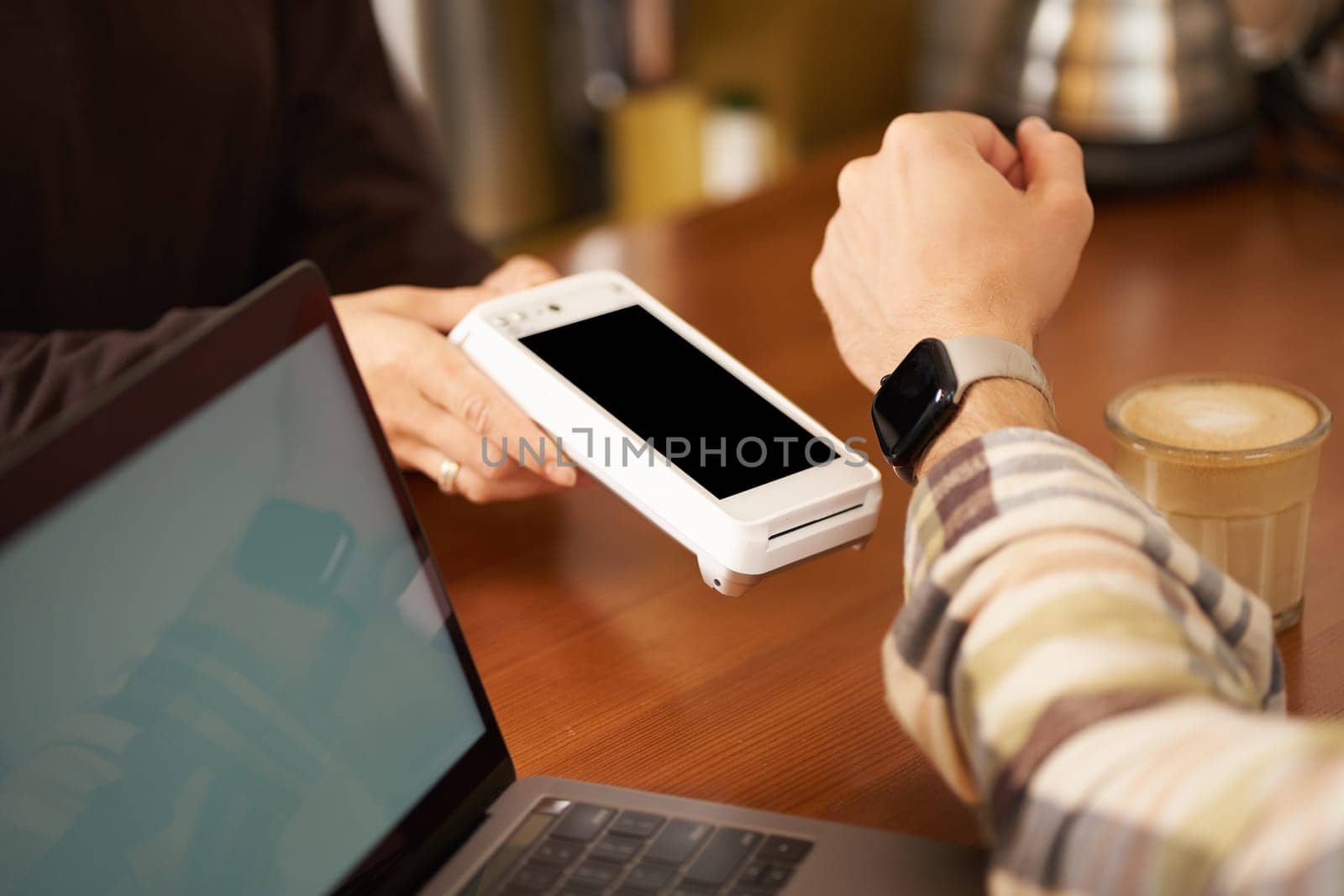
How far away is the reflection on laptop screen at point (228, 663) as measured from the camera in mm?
335

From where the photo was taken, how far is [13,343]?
71cm

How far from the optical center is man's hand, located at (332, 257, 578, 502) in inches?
25.0

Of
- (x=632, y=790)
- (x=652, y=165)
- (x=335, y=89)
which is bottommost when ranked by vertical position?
(x=652, y=165)

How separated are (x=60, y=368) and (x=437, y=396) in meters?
0.19

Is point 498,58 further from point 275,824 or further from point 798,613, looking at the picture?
point 275,824

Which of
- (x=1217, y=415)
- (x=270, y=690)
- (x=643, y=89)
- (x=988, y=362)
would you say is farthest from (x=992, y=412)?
(x=643, y=89)

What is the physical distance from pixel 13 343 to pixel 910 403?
1.59ft

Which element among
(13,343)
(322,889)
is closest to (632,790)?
(322,889)

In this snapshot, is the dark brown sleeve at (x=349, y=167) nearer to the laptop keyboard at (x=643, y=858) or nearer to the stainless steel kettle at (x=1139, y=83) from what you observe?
the stainless steel kettle at (x=1139, y=83)

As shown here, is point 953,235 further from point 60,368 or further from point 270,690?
point 60,368

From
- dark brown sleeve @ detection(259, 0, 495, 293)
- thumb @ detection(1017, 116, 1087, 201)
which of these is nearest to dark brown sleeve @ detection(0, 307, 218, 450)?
dark brown sleeve @ detection(259, 0, 495, 293)

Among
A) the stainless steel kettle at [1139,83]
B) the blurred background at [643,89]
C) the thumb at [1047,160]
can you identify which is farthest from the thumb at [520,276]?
the blurred background at [643,89]

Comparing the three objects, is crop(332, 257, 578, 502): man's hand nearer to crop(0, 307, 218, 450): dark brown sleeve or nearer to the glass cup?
crop(0, 307, 218, 450): dark brown sleeve

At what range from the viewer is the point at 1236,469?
1.72 ft
